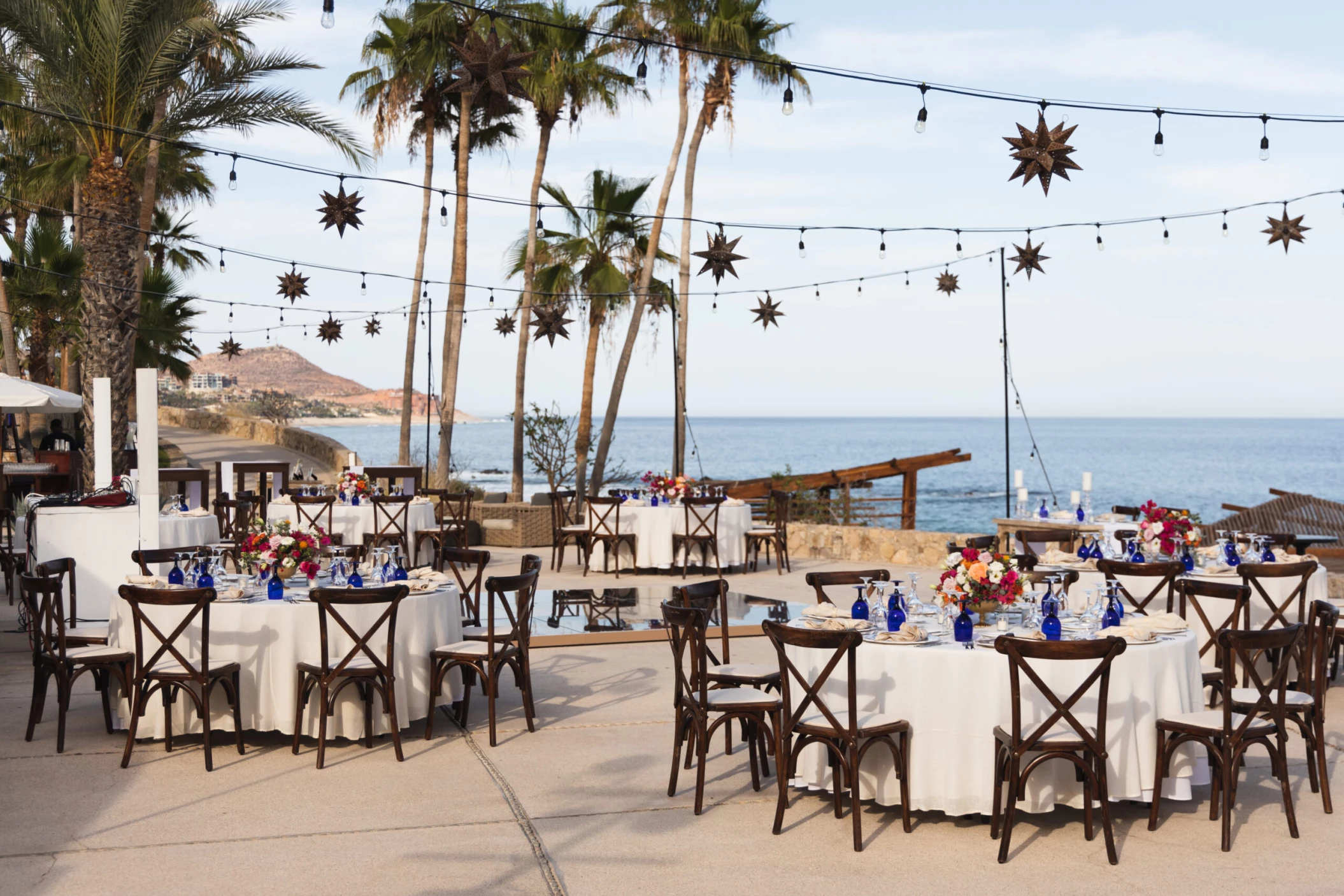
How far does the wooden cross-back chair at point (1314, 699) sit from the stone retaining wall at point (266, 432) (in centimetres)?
1981

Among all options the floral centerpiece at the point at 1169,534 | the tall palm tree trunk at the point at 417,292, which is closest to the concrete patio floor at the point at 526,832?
the floral centerpiece at the point at 1169,534

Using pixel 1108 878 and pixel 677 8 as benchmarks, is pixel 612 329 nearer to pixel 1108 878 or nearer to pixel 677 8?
pixel 677 8

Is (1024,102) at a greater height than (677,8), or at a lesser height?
lesser

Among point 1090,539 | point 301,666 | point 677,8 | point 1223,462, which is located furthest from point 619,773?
point 1223,462

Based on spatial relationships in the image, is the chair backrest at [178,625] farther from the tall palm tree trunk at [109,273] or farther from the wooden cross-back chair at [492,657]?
the tall palm tree trunk at [109,273]

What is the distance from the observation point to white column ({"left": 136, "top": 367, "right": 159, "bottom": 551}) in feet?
23.7

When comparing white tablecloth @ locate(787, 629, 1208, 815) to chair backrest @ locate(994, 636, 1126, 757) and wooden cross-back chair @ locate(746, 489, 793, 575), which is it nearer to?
chair backrest @ locate(994, 636, 1126, 757)

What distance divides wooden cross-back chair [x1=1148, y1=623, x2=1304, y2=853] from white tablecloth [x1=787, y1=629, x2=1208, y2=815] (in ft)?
0.26

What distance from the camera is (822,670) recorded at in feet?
16.3

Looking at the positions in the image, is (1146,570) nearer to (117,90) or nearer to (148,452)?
(148,452)

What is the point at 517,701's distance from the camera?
7262mm

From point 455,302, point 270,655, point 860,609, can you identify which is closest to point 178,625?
point 270,655

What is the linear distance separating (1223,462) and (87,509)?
7824cm

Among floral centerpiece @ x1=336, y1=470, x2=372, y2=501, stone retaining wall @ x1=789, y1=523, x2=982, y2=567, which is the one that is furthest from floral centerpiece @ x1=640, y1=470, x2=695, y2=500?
floral centerpiece @ x1=336, y1=470, x2=372, y2=501
